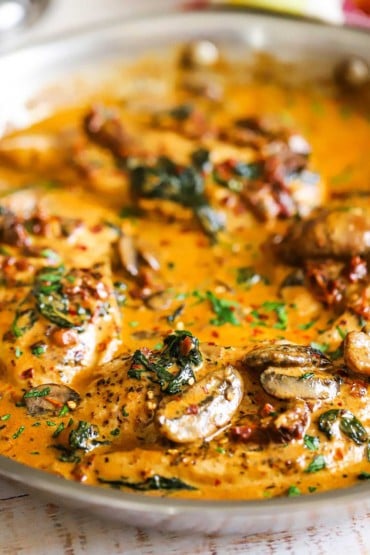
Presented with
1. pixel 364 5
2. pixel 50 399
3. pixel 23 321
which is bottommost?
pixel 364 5

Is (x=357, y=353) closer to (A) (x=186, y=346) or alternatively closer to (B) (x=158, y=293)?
(A) (x=186, y=346)

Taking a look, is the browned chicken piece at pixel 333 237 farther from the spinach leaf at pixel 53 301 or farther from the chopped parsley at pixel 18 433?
the chopped parsley at pixel 18 433

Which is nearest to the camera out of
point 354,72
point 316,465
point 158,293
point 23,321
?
point 316,465

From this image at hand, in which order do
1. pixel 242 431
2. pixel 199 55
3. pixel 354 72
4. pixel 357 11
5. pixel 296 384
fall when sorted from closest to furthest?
pixel 242 431
pixel 296 384
pixel 354 72
pixel 199 55
pixel 357 11

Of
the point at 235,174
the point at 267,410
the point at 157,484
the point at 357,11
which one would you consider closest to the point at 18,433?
the point at 157,484

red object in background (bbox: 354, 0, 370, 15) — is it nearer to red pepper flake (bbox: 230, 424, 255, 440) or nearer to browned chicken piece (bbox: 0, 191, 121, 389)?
browned chicken piece (bbox: 0, 191, 121, 389)

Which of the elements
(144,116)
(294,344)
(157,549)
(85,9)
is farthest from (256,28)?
(157,549)

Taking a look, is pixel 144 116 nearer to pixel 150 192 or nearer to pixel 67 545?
pixel 150 192

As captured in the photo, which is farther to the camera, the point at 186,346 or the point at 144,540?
the point at 186,346
